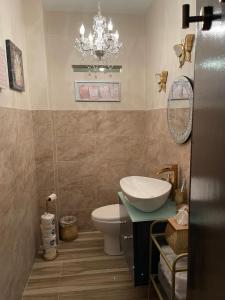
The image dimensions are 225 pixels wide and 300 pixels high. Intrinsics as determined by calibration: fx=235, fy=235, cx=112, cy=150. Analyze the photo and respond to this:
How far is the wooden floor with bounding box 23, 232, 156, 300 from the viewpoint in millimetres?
1909

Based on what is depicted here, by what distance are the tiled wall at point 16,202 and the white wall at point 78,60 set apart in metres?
0.54

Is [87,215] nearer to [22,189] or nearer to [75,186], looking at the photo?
[75,186]

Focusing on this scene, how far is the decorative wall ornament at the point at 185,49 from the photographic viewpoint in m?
1.58

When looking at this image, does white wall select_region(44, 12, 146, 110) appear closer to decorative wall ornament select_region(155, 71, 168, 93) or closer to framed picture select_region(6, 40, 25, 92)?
framed picture select_region(6, 40, 25, 92)

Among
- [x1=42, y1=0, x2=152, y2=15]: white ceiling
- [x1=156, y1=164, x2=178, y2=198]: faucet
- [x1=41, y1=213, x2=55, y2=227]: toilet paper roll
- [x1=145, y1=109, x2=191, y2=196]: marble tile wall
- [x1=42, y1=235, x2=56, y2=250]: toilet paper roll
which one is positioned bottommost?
[x1=42, y1=235, x2=56, y2=250]: toilet paper roll

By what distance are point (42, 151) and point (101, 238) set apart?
1221 millimetres

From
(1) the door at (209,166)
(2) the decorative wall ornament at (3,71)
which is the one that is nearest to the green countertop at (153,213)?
(1) the door at (209,166)

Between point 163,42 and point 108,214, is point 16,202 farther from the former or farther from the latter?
point 163,42

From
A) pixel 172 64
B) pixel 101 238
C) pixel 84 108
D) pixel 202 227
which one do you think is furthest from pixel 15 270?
pixel 172 64

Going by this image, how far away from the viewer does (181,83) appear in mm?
1765

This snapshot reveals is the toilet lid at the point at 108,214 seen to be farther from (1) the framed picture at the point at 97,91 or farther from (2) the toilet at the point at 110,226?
(1) the framed picture at the point at 97,91

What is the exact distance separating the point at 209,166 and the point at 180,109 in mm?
1137

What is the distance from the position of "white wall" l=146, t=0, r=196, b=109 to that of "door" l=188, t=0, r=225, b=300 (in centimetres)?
91

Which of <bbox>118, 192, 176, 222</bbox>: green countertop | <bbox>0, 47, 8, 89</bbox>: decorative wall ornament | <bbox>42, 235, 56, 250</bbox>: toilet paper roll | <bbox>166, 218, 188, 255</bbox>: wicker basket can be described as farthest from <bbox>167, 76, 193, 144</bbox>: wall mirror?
<bbox>42, 235, 56, 250</bbox>: toilet paper roll
